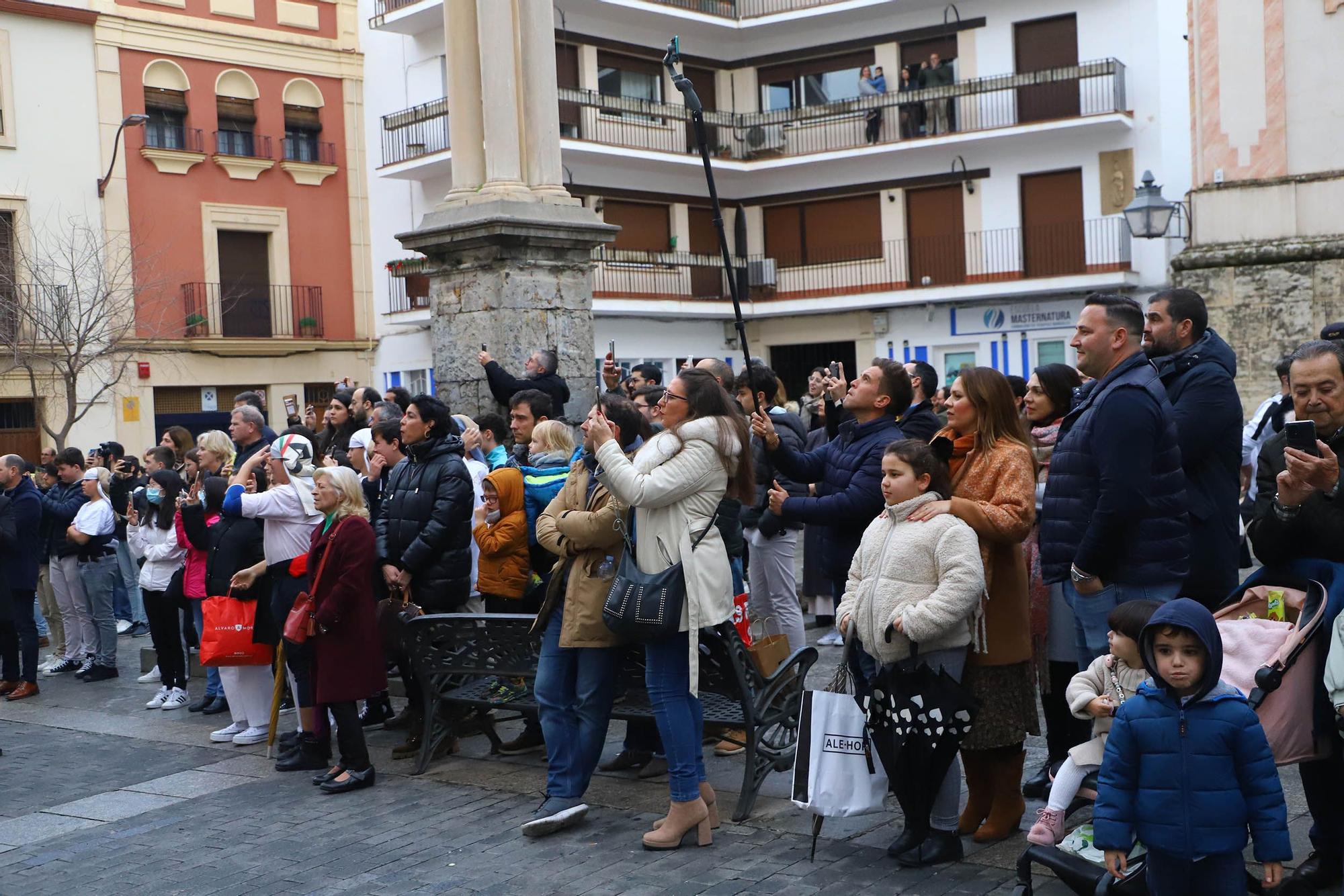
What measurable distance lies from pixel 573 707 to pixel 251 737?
3013 mm

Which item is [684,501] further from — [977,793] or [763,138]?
[763,138]


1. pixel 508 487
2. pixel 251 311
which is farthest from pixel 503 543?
pixel 251 311

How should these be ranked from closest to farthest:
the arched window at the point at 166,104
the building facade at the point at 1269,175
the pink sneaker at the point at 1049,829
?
the pink sneaker at the point at 1049,829, the building facade at the point at 1269,175, the arched window at the point at 166,104

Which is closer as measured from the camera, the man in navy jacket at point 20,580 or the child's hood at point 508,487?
the child's hood at point 508,487

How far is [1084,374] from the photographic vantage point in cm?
542

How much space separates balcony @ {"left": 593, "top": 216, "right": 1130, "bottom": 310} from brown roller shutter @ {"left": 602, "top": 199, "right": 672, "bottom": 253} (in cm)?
27

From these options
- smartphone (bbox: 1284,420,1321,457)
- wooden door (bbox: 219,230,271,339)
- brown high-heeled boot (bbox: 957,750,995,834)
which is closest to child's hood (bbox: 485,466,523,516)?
brown high-heeled boot (bbox: 957,750,995,834)

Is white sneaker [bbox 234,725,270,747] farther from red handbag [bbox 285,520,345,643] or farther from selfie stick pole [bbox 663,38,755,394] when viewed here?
selfie stick pole [bbox 663,38,755,394]

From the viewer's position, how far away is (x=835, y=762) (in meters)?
5.19

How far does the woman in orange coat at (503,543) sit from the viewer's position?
Result: 23.6 ft

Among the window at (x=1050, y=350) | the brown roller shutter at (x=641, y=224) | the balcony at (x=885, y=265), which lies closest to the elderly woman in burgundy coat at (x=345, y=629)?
the balcony at (x=885, y=265)

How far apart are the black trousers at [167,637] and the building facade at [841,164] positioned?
19.0 metres

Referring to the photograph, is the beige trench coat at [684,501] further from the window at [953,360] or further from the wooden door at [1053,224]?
the window at [953,360]

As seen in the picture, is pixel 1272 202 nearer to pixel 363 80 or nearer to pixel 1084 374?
pixel 1084 374
